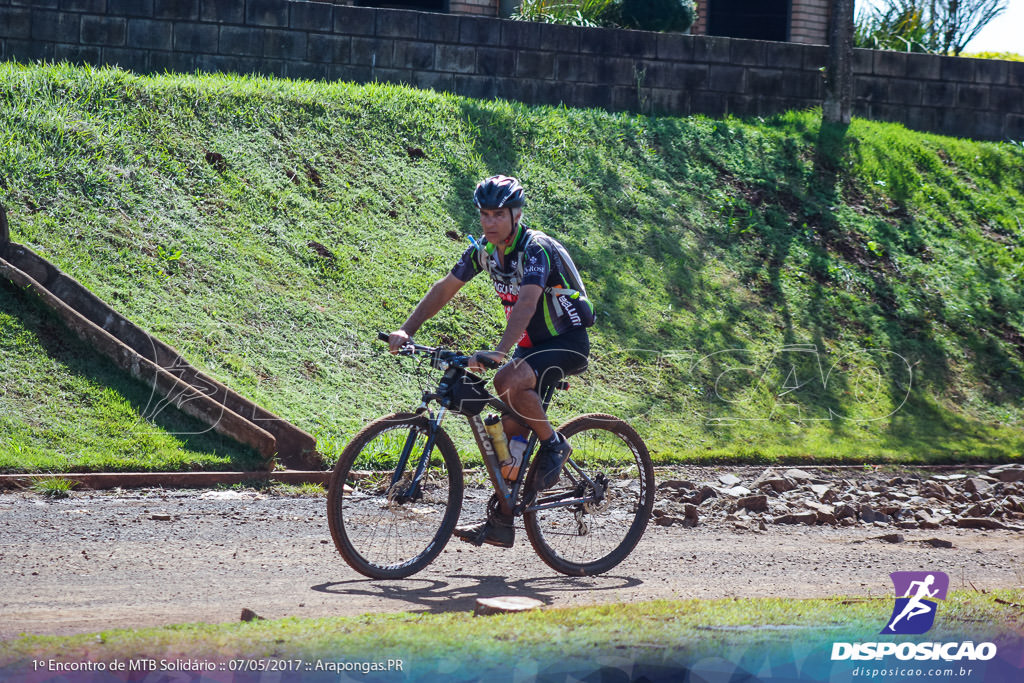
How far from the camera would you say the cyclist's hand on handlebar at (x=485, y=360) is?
5.80 meters

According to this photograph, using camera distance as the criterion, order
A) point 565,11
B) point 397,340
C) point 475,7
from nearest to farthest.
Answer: point 397,340 → point 565,11 → point 475,7

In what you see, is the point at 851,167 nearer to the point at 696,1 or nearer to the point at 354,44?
the point at 696,1

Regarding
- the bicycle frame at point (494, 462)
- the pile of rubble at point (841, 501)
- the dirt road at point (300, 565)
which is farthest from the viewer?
the pile of rubble at point (841, 501)

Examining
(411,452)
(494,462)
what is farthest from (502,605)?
(494,462)

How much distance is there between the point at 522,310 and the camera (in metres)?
5.96

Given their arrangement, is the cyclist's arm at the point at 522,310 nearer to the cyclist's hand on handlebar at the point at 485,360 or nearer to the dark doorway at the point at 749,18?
the cyclist's hand on handlebar at the point at 485,360

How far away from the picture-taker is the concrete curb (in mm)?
7934

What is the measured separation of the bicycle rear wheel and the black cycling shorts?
371 millimetres

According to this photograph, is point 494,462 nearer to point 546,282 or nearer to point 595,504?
point 595,504

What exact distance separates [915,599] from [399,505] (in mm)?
2688

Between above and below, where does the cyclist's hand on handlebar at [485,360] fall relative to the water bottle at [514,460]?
above

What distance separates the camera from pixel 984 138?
18.2m

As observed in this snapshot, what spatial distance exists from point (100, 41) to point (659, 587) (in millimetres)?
11168

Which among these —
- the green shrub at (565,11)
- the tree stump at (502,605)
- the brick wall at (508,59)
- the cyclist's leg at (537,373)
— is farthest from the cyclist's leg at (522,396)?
the green shrub at (565,11)
